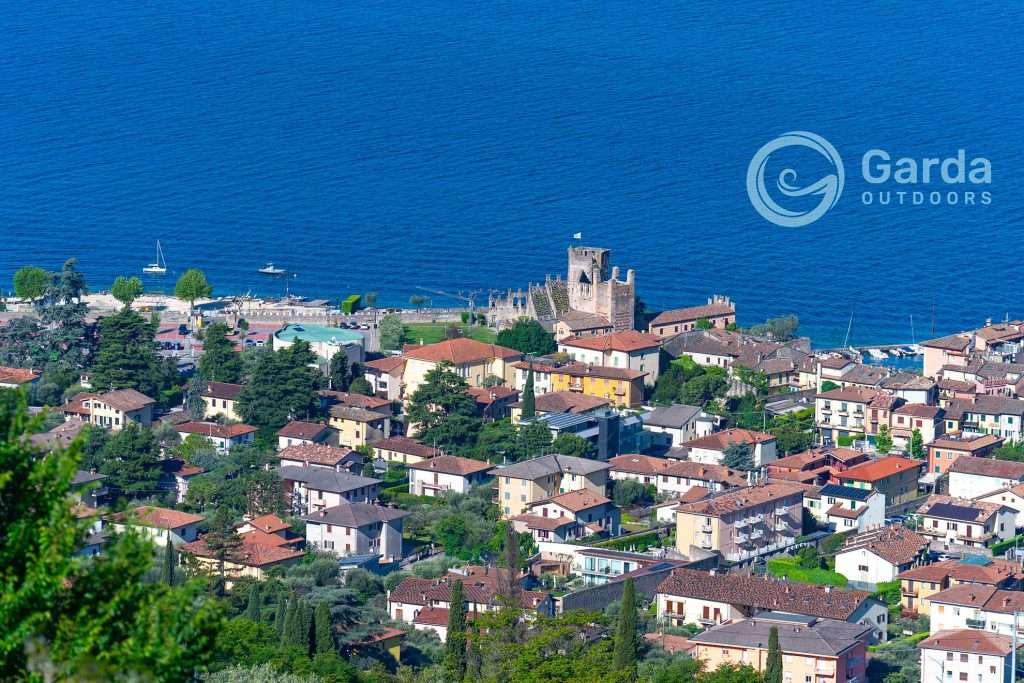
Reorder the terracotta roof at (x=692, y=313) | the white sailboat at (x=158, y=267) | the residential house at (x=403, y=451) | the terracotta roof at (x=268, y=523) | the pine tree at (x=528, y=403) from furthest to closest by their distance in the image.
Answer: the white sailboat at (x=158, y=267), the terracotta roof at (x=692, y=313), the pine tree at (x=528, y=403), the residential house at (x=403, y=451), the terracotta roof at (x=268, y=523)

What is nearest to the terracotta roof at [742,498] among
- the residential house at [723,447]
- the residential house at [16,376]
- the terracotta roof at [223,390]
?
the residential house at [723,447]

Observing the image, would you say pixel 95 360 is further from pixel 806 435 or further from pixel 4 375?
pixel 806 435

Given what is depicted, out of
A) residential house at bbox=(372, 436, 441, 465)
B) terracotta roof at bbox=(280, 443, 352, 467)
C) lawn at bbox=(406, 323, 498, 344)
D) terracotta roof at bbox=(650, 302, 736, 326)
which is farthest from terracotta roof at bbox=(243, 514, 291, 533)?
terracotta roof at bbox=(650, 302, 736, 326)

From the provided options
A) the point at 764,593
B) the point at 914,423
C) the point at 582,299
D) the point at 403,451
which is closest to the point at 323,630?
the point at 764,593

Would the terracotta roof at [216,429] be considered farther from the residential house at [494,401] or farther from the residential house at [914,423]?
the residential house at [914,423]

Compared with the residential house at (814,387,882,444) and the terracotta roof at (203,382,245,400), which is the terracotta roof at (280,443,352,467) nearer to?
the terracotta roof at (203,382,245,400)
